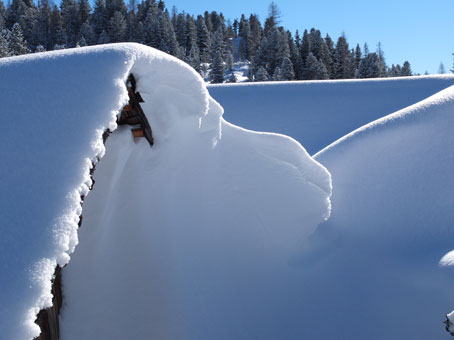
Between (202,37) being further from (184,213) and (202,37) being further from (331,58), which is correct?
(184,213)

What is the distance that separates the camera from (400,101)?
9719 mm

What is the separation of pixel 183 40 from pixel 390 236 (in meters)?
47.5

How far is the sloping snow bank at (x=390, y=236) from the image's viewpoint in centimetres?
392

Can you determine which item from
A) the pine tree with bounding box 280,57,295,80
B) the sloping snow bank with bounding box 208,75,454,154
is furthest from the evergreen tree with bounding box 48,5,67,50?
the sloping snow bank with bounding box 208,75,454,154

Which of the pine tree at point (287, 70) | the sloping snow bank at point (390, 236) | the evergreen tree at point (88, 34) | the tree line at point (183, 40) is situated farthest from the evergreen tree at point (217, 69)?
the sloping snow bank at point (390, 236)

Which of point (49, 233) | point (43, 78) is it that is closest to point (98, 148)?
point (49, 233)

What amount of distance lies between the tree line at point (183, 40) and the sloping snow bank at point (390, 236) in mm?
28659

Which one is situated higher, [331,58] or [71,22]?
[71,22]

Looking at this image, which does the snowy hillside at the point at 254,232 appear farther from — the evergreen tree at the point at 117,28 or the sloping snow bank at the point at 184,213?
the evergreen tree at the point at 117,28

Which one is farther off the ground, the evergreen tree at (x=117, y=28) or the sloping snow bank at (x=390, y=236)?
the evergreen tree at (x=117, y=28)

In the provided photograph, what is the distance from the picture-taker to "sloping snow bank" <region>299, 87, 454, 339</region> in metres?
3.92

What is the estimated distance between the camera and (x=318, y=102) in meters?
9.89

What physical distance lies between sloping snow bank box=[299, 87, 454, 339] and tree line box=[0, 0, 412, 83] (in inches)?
1128

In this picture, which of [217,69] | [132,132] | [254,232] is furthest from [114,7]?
[254,232]
